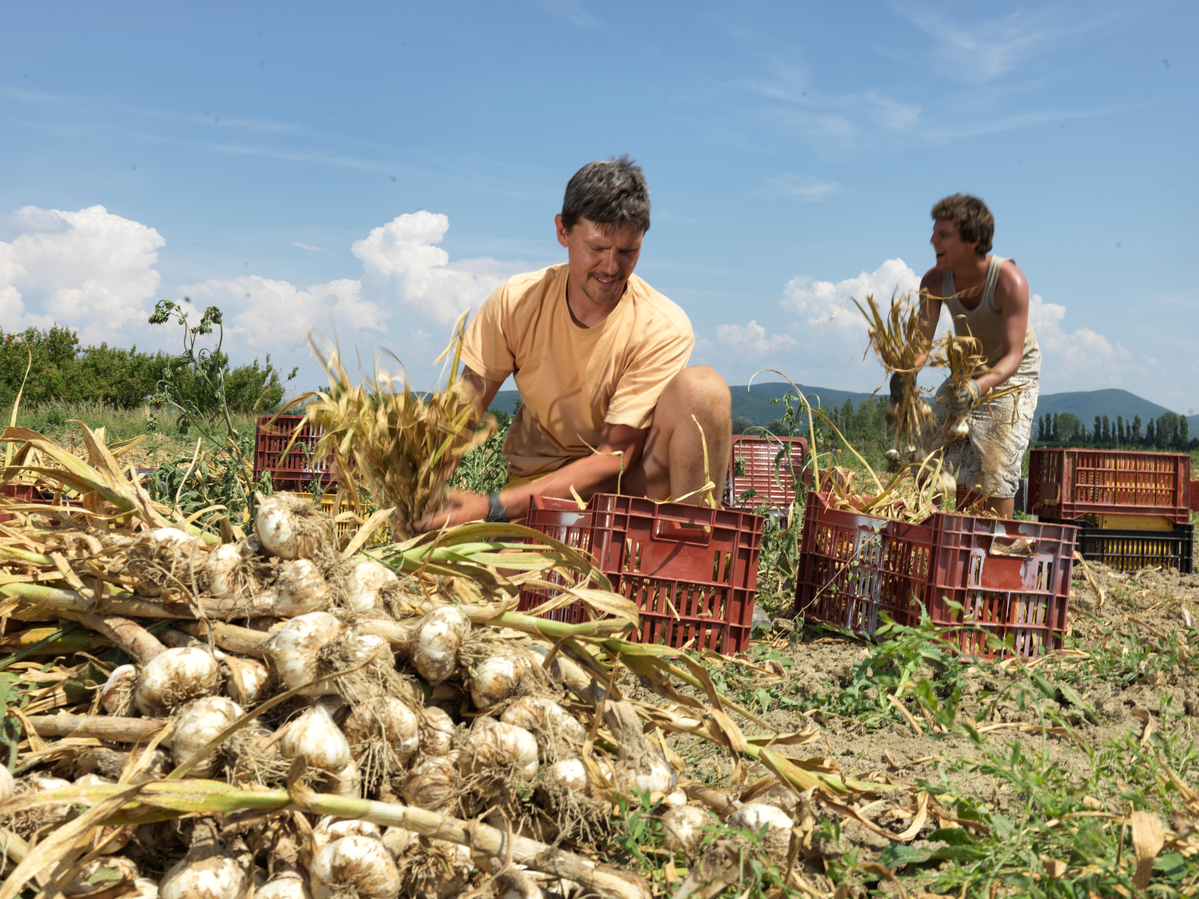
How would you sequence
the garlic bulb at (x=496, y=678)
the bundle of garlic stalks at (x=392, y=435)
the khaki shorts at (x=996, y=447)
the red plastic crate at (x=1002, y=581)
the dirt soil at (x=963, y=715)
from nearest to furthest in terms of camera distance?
the garlic bulb at (x=496, y=678) < the dirt soil at (x=963, y=715) < the bundle of garlic stalks at (x=392, y=435) < the red plastic crate at (x=1002, y=581) < the khaki shorts at (x=996, y=447)

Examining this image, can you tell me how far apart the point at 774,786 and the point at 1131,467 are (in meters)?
5.23

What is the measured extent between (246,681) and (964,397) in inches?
142

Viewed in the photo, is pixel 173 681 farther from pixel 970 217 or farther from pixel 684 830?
pixel 970 217

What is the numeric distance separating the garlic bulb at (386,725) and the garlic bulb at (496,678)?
0.14 meters

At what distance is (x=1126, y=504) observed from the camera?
219 inches

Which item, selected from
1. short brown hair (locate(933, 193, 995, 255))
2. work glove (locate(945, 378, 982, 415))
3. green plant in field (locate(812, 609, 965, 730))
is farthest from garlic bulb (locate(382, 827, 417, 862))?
short brown hair (locate(933, 193, 995, 255))

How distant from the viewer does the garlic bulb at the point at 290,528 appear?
1.60 meters

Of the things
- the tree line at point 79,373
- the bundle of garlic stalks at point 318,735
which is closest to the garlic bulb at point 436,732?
the bundle of garlic stalks at point 318,735

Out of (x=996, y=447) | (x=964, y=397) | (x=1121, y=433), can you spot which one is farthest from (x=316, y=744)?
(x=1121, y=433)

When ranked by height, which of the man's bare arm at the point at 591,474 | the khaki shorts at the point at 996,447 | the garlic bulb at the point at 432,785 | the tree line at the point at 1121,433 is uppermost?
the tree line at the point at 1121,433

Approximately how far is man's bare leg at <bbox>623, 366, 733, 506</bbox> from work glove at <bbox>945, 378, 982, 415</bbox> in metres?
1.37

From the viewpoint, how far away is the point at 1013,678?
2.73m

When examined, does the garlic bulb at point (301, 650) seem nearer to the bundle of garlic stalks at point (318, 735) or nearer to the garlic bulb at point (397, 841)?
the bundle of garlic stalks at point (318, 735)

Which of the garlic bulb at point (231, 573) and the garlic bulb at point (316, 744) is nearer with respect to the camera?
the garlic bulb at point (316, 744)
